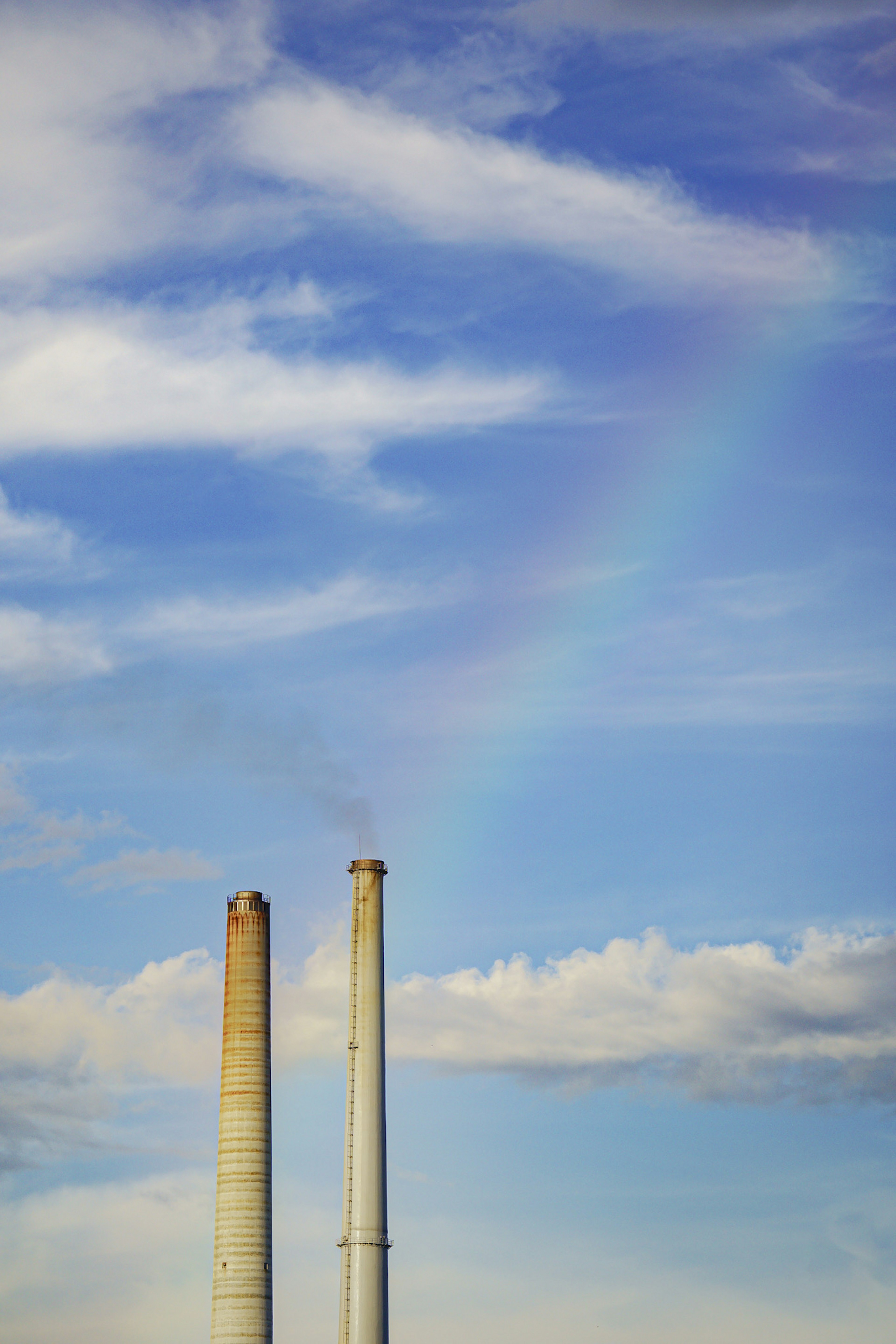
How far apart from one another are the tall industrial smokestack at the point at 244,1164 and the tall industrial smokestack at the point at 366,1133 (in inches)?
162

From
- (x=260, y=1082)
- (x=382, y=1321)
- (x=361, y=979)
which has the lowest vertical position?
(x=382, y=1321)

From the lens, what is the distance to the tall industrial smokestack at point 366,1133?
63312 mm

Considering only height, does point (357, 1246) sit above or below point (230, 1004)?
below

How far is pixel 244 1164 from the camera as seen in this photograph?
66750mm

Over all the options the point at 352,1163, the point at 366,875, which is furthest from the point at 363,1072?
the point at 366,875

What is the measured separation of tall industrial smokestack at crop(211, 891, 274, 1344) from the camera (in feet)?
216

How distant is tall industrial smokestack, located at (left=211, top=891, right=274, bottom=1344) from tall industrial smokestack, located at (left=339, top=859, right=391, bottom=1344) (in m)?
4.11

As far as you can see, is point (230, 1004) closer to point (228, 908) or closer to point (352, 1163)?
point (228, 908)

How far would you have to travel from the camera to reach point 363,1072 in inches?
2625

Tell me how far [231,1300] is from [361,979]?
14.7 metres

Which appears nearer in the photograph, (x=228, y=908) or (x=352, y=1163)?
(x=352, y=1163)

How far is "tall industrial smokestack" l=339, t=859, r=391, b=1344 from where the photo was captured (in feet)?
208

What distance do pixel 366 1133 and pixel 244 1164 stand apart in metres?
5.71

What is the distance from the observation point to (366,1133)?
65.8 m
